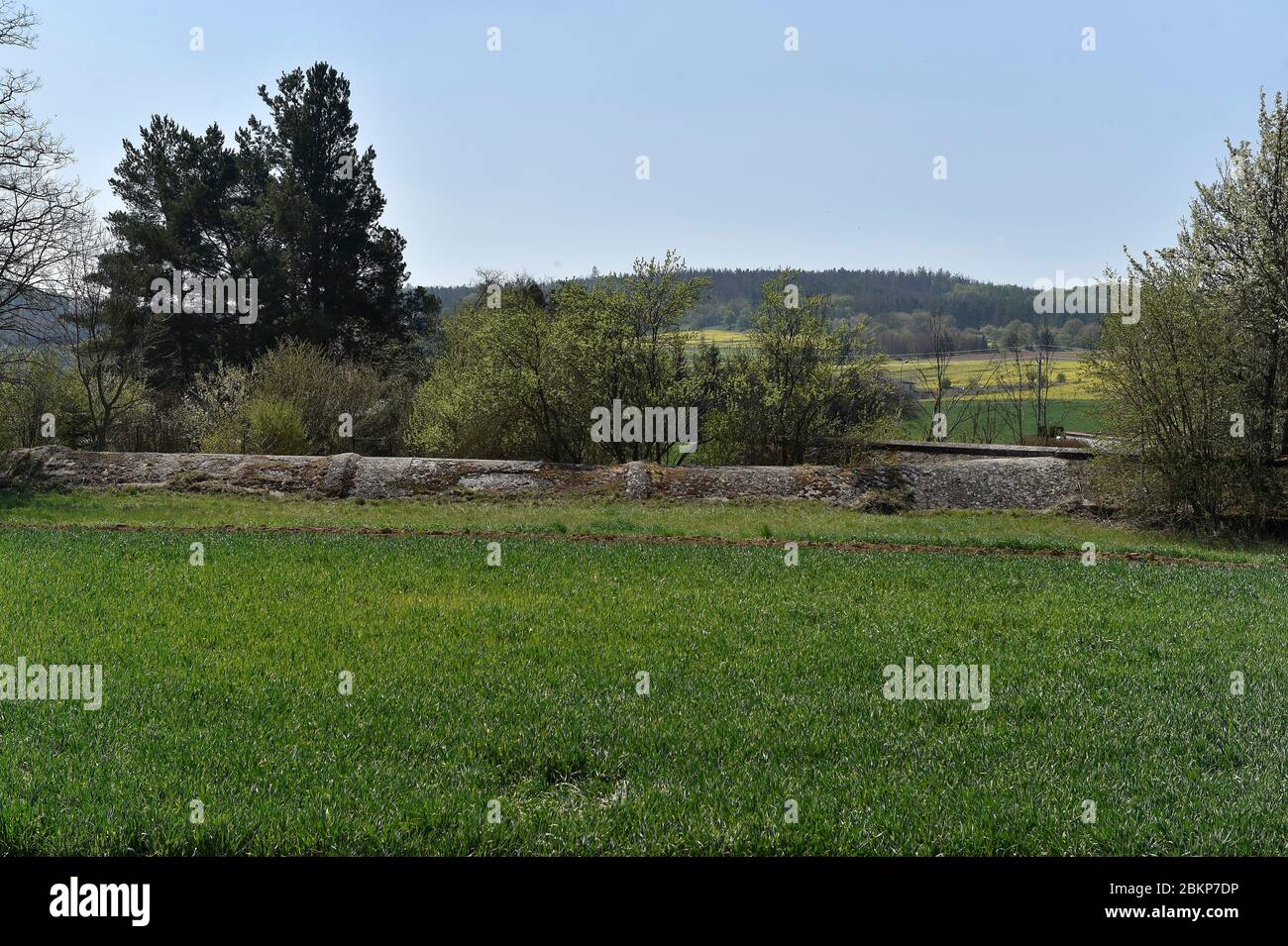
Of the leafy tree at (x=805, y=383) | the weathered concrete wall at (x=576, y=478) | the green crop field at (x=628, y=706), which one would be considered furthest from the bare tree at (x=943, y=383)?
the green crop field at (x=628, y=706)

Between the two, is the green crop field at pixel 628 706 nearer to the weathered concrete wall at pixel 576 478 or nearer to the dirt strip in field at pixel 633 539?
the dirt strip in field at pixel 633 539

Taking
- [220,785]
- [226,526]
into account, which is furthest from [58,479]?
[220,785]

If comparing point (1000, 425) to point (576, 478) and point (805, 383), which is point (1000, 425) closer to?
point (805, 383)

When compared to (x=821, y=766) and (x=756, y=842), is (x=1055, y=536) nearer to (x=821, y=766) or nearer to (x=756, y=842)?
(x=821, y=766)

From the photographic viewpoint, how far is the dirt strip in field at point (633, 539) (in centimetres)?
1445

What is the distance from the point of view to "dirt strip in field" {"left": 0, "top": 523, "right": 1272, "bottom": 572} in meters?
14.5
